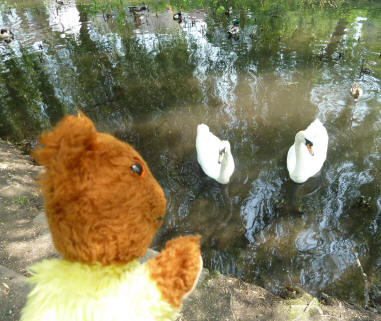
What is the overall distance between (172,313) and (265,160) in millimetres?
3604

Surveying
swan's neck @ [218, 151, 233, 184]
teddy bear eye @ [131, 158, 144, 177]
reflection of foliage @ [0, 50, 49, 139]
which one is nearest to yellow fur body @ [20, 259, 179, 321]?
teddy bear eye @ [131, 158, 144, 177]

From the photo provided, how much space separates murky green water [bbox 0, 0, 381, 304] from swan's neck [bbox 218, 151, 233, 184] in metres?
0.22

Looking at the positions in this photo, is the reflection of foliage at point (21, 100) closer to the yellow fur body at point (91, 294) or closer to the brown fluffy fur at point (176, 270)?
the yellow fur body at point (91, 294)

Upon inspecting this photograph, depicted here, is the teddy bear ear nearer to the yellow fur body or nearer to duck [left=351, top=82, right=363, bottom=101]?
the yellow fur body

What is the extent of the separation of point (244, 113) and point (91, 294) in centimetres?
502

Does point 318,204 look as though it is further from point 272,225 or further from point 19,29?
point 19,29

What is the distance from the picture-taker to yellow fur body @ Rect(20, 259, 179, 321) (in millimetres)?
991

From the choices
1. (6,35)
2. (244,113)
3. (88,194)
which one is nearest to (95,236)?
(88,194)

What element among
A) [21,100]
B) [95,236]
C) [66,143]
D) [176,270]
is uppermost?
[66,143]

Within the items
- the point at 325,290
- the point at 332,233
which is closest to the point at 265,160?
the point at 332,233

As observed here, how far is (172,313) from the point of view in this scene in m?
1.19

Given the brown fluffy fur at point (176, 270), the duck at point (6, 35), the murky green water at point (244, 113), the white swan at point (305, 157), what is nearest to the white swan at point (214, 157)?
the murky green water at point (244, 113)

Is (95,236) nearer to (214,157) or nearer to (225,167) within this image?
(225,167)

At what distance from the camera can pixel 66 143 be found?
3.19 ft
